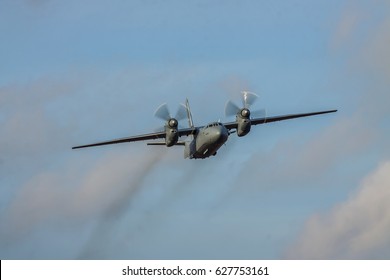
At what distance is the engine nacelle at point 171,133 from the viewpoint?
98.3 metres

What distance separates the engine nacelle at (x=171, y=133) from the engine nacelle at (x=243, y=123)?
18.7 ft

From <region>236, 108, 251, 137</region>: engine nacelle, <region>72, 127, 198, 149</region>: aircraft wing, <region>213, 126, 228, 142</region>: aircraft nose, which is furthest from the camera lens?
<region>72, 127, 198, 149</region>: aircraft wing

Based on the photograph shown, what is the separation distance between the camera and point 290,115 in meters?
107

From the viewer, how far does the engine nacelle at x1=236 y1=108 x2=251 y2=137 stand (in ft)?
322

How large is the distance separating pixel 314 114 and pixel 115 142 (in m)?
19.6

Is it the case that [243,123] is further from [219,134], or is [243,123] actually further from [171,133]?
[171,133]

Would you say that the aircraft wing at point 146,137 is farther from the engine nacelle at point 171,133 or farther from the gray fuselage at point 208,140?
the gray fuselage at point 208,140

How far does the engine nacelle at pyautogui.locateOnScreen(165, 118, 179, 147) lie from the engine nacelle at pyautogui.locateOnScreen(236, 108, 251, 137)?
5703 millimetres

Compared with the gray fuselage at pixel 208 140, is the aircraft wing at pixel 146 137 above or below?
above

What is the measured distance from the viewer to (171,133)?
98.2m

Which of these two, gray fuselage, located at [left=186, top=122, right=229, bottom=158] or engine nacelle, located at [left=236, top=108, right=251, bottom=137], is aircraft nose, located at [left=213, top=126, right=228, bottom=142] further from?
engine nacelle, located at [left=236, top=108, right=251, bottom=137]

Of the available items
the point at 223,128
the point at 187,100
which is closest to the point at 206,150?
the point at 223,128

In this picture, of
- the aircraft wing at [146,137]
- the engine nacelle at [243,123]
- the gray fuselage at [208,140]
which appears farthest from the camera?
the aircraft wing at [146,137]
